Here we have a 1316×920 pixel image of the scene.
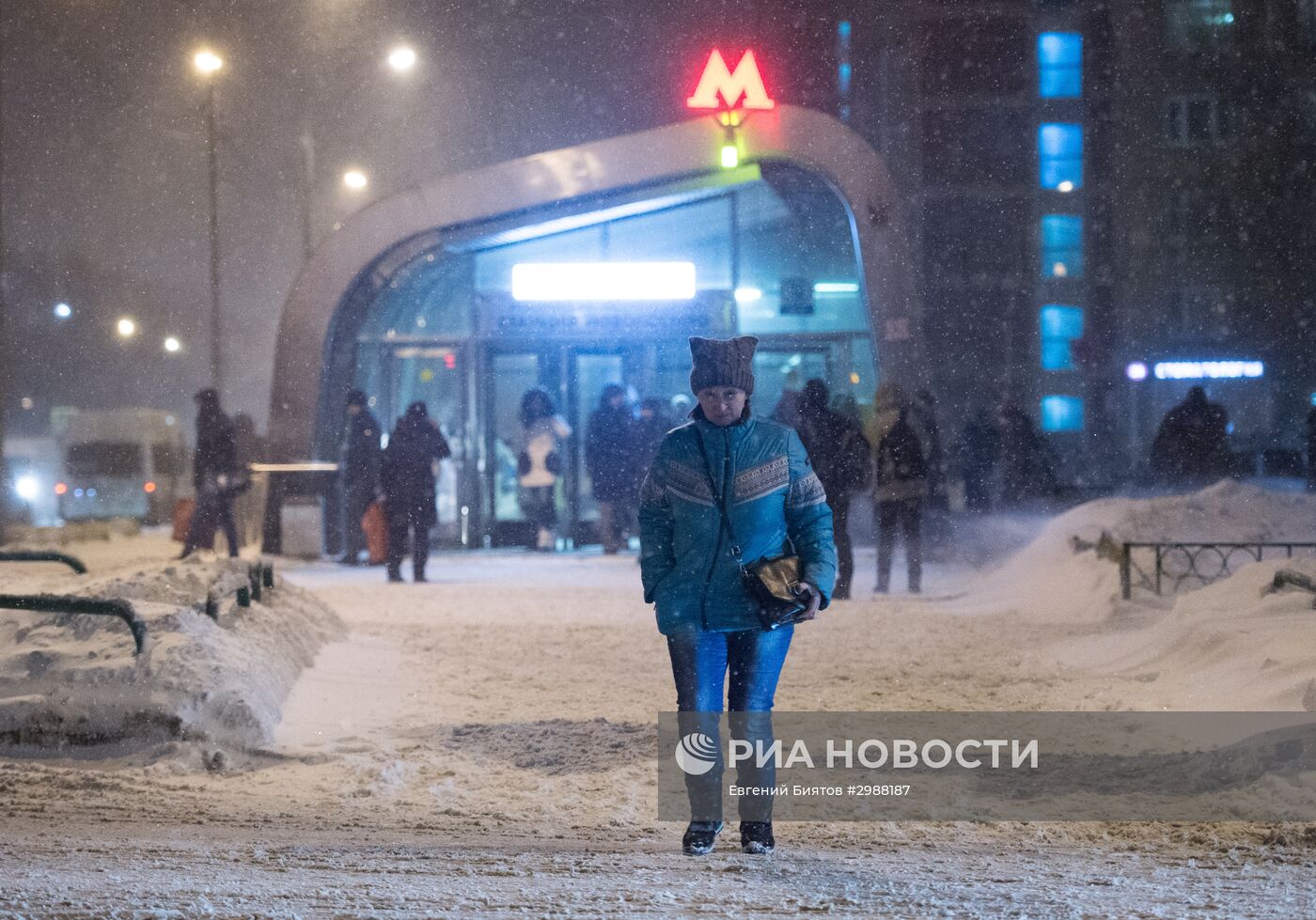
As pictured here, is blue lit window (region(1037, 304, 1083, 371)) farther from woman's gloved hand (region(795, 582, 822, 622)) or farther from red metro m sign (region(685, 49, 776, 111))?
woman's gloved hand (region(795, 582, 822, 622))

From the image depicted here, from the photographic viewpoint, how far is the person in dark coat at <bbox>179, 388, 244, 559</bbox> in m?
14.9

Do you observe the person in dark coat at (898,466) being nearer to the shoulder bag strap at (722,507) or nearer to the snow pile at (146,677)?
the snow pile at (146,677)

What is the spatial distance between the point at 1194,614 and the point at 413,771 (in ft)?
16.3

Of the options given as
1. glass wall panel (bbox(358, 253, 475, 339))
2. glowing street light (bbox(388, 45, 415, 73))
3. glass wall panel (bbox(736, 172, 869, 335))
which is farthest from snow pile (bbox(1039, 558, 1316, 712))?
glowing street light (bbox(388, 45, 415, 73))

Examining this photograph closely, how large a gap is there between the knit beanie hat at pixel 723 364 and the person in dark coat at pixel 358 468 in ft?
39.0

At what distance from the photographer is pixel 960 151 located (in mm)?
35750

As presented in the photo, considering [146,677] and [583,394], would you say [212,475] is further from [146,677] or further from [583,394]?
[146,677]

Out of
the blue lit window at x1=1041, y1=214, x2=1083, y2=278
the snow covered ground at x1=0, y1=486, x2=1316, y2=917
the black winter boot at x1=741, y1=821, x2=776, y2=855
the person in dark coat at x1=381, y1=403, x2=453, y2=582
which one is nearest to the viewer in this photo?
the snow covered ground at x1=0, y1=486, x2=1316, y2=917

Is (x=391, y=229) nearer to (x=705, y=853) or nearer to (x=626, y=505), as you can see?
(x=626, y=505)

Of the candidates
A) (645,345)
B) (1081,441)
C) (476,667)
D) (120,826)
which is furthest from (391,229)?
(1081,441)

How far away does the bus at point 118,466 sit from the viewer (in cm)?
3016

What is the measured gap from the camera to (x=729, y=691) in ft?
14.8

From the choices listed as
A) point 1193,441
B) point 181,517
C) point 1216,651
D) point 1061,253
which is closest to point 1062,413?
point 1061,253

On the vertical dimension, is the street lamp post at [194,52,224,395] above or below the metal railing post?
above
